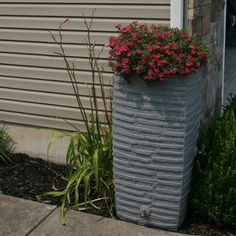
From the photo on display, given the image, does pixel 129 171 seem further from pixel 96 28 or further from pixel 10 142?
pixel 10 142

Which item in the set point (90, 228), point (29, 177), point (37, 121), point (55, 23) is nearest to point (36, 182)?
point (29, 177)

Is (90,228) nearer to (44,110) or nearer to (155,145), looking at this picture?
(155,145)

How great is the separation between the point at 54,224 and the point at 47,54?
1.63 m

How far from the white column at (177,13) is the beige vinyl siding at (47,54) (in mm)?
225

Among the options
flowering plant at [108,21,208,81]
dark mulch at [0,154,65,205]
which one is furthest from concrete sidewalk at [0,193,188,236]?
flowering plant at [108,21,208,81]

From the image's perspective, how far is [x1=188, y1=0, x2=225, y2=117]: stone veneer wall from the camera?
4137 mm

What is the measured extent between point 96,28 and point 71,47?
315mm

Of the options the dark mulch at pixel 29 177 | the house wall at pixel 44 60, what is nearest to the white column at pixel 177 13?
the house wall at pixel 44 60

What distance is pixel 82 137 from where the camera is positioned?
14.2ft

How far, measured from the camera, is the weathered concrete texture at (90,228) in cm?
380

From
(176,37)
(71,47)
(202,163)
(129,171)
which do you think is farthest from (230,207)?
(71,47)

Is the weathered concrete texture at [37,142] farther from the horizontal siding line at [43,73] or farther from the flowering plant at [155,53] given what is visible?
the flowering plant at [155,53]

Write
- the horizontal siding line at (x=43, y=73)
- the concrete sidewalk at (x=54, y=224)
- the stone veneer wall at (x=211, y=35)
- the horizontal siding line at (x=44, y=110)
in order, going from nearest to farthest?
1. the concrete sidewalk at (x=54, y=224)
2. the stone veneer wall at (x=211, y=35)
3. the horizontal siding line at (x=43, y=73)
4. the horizontal siding line at (x=44, y=110)

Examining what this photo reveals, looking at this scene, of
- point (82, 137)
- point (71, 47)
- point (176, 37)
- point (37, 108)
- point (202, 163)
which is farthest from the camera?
point (37, 108)
